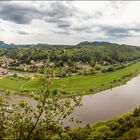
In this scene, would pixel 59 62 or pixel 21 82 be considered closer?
pixel 21 82

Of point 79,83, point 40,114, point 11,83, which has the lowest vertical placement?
point 11,83

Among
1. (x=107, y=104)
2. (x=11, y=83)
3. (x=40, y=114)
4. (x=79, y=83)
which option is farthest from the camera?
(x=11, y=83)

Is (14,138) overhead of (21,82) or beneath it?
overhead

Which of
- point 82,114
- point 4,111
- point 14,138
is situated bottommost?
point 82,114

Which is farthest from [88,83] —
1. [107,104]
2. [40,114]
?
[40,114]

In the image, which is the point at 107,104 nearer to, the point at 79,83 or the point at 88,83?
the point at 88,83

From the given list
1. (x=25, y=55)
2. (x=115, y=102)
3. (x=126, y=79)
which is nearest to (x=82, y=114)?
(x=115, y=102)

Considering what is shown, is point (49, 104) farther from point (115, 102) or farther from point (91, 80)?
point (91, 80)

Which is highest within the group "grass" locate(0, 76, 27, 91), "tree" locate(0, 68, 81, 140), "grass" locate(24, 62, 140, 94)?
"tree" locate(0, 68, 81, 140)

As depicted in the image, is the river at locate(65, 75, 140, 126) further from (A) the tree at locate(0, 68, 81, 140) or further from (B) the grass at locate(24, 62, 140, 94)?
(A) the tree at locate(0, 68, 81, 140)

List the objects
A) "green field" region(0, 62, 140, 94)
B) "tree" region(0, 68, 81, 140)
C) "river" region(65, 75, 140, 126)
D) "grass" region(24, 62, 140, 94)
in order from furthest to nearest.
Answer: "green field" region(0, 62, 140, 94), "grass" region(24, 62, 140, 94), "river" region(65, 75, 140, 126), "tree" region(0, 68, 81, 140)

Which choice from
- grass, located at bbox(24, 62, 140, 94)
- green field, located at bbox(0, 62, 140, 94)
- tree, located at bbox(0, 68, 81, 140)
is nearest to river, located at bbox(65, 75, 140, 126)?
grass, located at bbox(24, 62, 140, 94)
